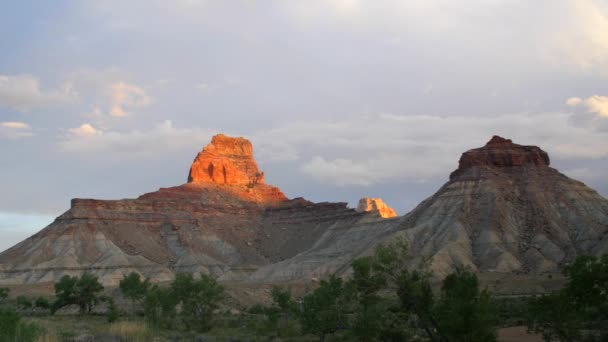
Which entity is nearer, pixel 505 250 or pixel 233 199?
pixel 505 250

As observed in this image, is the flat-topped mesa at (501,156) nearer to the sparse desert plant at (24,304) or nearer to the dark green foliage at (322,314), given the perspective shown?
the sparse desert plant at (24,304)

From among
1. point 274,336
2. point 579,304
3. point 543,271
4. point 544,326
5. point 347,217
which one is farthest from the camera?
point 347,217

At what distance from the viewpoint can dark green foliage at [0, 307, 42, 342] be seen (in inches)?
894

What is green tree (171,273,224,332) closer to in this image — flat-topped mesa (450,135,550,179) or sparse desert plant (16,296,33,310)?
sparse desert plant (16,296,33,310)

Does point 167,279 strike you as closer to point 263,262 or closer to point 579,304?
point 263,262

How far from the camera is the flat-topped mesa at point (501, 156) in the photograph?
439ft

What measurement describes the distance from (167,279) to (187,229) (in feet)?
105

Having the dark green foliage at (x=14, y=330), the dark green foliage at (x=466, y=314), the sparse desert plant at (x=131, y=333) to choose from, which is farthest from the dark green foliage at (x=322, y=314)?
the dark green foliage at (x=14, y=330)

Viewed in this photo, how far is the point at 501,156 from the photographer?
445ft

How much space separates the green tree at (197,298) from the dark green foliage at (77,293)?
1914 centimetres

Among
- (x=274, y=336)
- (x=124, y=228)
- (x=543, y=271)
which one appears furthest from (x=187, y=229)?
(x=274, y=336)

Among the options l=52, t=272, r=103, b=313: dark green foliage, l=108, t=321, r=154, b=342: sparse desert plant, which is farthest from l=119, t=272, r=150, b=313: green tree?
l=108, t=321, r=154, b=342: sparse desert plant

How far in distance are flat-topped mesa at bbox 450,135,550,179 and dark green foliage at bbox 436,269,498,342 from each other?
106 m

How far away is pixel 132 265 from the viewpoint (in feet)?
430
